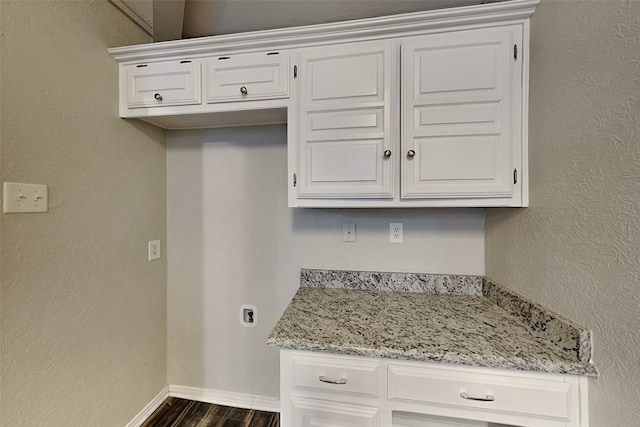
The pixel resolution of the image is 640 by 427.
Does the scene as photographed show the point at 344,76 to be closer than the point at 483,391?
No

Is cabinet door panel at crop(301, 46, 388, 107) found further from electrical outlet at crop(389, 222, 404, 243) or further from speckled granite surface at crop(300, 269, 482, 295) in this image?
speckled granite surface at crop(300, 269, 482, 295)

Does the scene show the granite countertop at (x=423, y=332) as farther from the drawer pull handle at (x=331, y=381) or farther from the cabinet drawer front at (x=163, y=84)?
Result: the cabinet drawer front at (x=163, y=84)

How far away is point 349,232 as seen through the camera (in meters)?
1.73

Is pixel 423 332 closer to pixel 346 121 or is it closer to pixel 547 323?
pixel 547 323

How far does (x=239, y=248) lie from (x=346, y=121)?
107 cm

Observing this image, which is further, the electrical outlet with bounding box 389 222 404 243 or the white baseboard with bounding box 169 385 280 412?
the white baseboard with bounding box 169 385 280 412

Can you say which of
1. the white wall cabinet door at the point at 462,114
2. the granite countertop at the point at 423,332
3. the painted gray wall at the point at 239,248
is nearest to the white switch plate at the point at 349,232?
the painted gray wall at the point at 239,248

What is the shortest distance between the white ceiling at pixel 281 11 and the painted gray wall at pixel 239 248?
1.94ft

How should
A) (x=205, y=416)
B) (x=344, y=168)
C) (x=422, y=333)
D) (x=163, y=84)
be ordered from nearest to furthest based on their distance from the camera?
(x=422, y=333)
(x=344, y=168)
(x=163, y=84)
(x=205, y=416)

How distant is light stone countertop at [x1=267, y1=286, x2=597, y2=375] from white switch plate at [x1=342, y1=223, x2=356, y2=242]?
1.18 ft

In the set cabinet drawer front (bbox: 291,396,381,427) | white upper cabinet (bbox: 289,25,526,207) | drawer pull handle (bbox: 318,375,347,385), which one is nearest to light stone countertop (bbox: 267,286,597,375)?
drawer pull handle (bbox: 318,375,347,385)

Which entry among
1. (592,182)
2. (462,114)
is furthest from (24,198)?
(592,182)

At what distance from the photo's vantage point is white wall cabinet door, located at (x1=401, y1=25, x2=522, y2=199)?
1.21 m

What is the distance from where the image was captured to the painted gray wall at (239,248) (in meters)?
1.74
